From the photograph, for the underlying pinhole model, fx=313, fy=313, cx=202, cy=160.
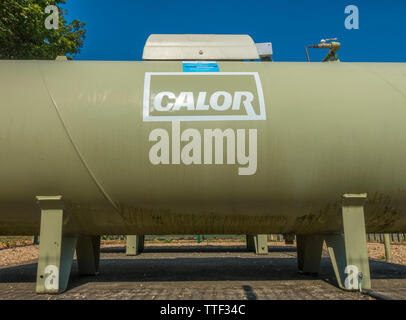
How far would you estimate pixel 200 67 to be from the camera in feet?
15.5

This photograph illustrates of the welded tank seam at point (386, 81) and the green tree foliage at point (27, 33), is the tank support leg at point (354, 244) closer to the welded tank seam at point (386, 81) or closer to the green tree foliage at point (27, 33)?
the welded tank seam at point (386, 81)

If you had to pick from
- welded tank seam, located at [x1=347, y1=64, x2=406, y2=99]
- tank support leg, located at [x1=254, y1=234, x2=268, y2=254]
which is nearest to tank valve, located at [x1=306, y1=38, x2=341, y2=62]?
welded tank seam, located at [x1=347, y1=64, x2=406, y2=99]

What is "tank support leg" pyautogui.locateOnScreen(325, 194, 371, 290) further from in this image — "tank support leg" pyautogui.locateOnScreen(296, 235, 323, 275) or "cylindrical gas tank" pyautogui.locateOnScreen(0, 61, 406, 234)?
"tank support leg" pyautogui.locateOnScreen(296, 235, 323, 275)

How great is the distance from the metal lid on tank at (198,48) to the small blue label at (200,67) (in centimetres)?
25

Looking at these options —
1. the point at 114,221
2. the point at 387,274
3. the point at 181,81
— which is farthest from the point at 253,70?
the point at 387,274

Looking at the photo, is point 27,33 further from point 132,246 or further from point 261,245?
point 261,245

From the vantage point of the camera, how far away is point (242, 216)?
4.56m

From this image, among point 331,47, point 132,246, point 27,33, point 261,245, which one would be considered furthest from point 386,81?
point 27,33

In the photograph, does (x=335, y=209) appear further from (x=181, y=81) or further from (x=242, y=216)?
(x=181, y=81)

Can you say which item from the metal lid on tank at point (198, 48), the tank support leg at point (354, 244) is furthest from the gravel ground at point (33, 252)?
the metal lid on tank at point (198, 48)

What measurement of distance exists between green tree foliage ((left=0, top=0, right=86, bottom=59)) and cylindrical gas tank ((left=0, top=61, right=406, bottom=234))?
822 centimetres

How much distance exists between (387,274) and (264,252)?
5222 millimetres

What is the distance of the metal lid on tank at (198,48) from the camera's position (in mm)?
5035

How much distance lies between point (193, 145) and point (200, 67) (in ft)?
4.38
